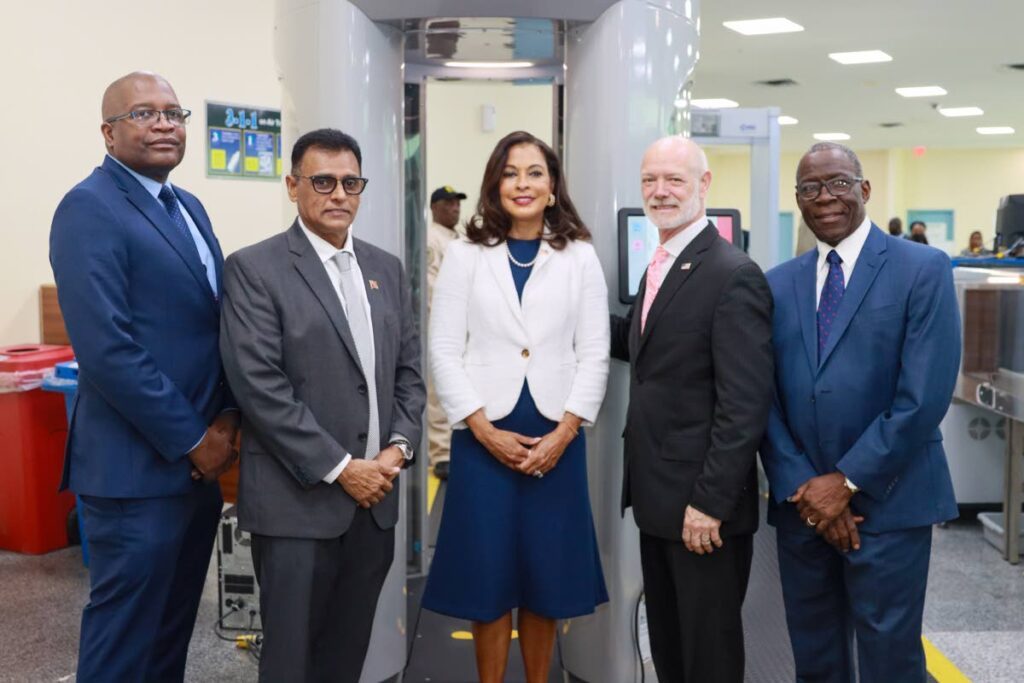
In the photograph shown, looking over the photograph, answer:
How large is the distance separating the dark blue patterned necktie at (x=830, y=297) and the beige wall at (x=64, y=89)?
4.17 m

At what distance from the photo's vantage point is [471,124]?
794cm

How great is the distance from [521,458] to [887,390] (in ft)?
3.00

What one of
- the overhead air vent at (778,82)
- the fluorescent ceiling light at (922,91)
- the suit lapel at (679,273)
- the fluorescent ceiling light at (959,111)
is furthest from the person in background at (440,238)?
the fluorescent ceiling light at (959,111)

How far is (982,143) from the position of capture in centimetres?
1978

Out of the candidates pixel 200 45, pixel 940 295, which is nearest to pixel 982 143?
pixel 200 45

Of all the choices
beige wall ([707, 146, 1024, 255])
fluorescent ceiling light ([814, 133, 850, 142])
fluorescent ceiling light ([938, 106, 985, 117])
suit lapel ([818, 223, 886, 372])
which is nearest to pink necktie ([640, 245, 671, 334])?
suit lapel ([818, 223, 886, 372])

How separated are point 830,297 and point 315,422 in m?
1.20

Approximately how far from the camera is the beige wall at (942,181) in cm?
2073

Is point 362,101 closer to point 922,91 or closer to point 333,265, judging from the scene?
point 333,265

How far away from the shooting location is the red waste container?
4527mm

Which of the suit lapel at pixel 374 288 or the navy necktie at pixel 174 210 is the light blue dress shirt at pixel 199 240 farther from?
the suit lapel at pixel 374 288

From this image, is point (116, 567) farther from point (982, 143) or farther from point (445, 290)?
point (982, 143)

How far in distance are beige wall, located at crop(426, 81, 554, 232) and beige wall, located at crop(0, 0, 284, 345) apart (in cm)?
228

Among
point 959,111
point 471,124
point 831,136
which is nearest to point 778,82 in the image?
point 959,111
